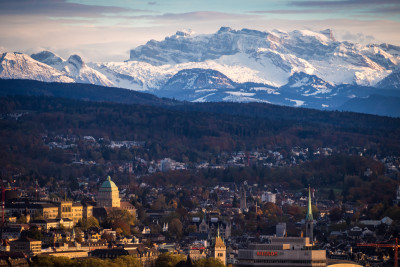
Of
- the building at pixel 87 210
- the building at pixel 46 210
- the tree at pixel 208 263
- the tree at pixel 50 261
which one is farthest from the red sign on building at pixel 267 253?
the building at pixel 87 210

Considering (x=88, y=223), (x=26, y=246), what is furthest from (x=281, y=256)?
(x=88, y=223)

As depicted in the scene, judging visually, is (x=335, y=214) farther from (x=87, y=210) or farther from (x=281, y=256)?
(x=281, y=256)

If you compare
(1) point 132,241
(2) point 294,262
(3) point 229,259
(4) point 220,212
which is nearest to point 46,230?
(1) point 132,241

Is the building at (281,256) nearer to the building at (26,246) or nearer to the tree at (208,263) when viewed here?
Result: the tree at (208,263)

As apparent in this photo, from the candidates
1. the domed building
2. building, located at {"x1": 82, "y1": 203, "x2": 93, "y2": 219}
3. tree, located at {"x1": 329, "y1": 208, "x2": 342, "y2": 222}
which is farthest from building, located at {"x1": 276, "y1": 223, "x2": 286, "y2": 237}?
the domed building

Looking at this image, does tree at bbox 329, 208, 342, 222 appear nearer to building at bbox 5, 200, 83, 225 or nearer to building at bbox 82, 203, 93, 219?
building at bbox 82, 203, 93, 219
